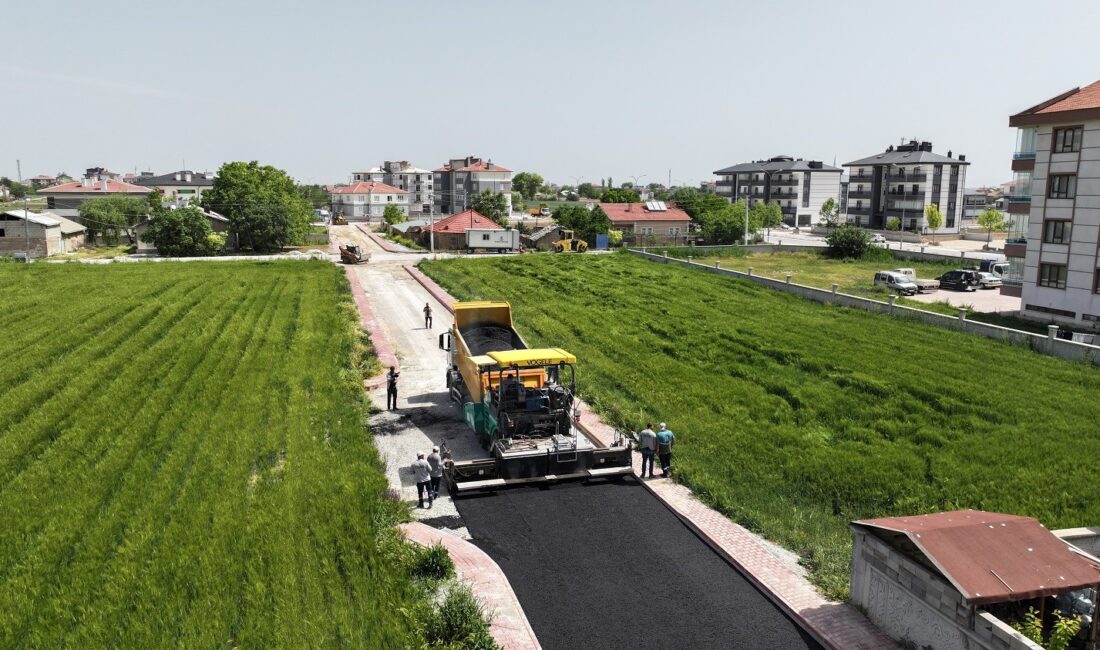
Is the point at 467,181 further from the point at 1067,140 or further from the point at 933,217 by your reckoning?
the point at 1067,140

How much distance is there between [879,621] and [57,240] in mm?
73293

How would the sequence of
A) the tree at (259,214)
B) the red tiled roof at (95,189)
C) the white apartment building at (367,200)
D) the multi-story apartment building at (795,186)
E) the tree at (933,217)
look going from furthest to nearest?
the white apartment building at (367,200) < the multi-story apartment building at (795,186) < the red tiled roof at (95,189) < the tree at (933,217) < the tree at (259,214)

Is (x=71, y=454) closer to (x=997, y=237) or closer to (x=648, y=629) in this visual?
(x=648, y=629)

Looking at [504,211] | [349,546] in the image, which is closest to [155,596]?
[349,546]

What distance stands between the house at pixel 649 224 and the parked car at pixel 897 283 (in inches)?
1348

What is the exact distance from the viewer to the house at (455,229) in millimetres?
71375

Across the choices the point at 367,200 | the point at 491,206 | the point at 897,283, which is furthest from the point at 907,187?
the point at 367,200

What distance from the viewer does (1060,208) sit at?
36.0 metres

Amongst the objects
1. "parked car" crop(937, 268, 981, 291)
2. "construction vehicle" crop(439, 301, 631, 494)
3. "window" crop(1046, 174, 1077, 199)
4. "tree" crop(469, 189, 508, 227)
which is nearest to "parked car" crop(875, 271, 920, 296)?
"parked car" crop(937, 268, 981, 291)

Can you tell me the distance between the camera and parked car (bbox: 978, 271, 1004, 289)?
49.3 meters

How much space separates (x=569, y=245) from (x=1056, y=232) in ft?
136

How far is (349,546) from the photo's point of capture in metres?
13.0

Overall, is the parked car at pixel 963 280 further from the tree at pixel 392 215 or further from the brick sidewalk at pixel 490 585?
→ the tree at pixel 392 215

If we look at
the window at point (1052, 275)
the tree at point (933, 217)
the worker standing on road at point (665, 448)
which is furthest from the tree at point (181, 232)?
the tree at point (933, 217)
